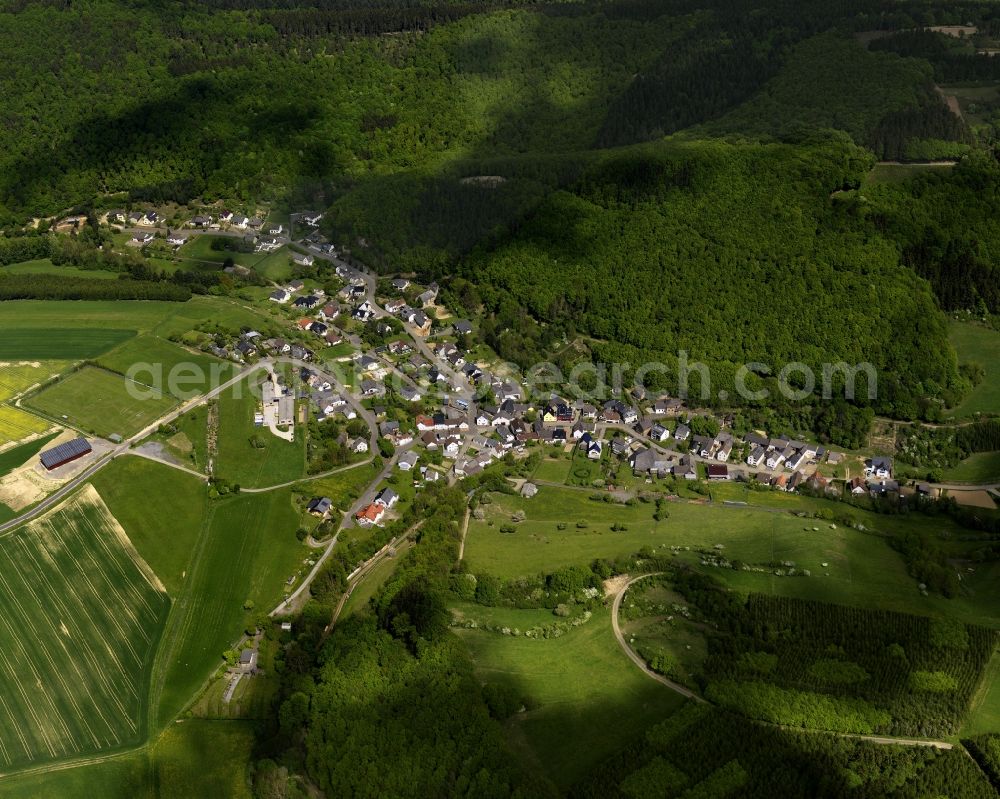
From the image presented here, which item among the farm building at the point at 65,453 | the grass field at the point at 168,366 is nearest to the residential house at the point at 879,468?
the grass field at the point at 168,366

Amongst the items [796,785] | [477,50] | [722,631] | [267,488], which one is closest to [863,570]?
[722,631]

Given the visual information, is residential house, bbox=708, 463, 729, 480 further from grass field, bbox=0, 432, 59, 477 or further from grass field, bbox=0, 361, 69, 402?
grass field, bbox=0, 361, 69, 402

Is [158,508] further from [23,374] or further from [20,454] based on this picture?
[23,374]

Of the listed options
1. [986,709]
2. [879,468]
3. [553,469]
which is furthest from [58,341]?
[986,709]

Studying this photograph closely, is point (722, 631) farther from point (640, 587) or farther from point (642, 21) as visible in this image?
point (642, 21)

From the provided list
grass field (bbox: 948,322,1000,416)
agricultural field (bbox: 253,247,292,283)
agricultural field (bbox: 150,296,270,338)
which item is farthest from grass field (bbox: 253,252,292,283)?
grass field (bbox: 948,322,1000,416)
